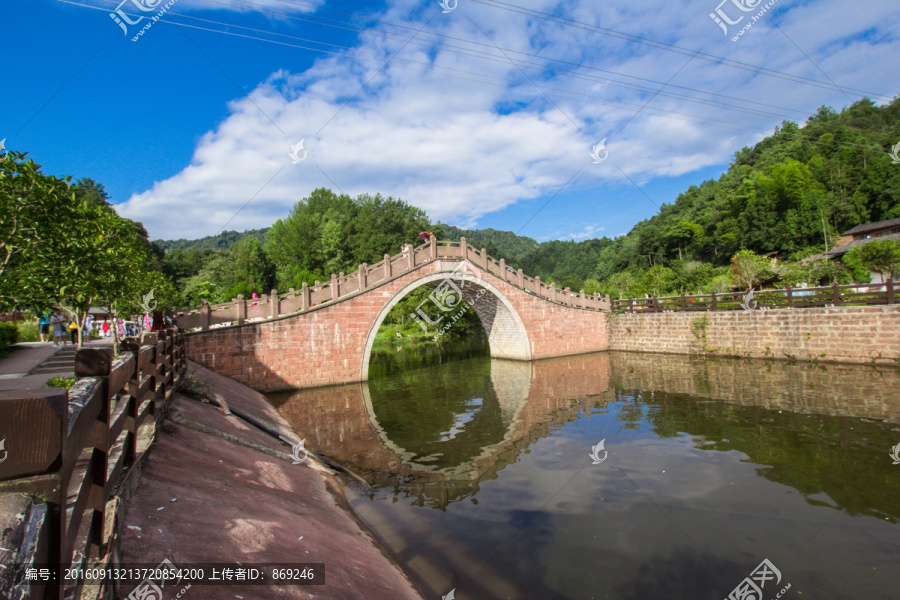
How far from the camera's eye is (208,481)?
4.02 metres

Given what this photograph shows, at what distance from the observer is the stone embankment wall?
14.7 meters

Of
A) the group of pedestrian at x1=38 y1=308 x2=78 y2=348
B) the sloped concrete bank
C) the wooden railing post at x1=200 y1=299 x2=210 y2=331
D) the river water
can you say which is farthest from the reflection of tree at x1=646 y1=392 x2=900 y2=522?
the group of pedestrian at x1=38 y1=308 x2=78 y2=348

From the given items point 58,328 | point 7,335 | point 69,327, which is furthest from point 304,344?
point 69,327

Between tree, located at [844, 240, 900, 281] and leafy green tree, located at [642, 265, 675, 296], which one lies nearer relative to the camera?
tree, located at [844, 240, 900, 281]

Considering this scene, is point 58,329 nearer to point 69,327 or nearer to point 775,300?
point 69,327

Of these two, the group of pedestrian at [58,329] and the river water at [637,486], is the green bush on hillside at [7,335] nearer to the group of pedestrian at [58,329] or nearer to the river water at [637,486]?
the group of pedestrian at [58,329]

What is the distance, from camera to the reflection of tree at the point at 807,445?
20.0ft

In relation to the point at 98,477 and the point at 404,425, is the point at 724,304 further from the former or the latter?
the point at 98,477

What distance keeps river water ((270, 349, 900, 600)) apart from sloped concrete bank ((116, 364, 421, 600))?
2.49 ft

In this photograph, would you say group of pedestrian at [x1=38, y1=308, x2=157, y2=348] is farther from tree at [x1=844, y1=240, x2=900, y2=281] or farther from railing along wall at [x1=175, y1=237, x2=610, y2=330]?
tree at [x1=844, y1=240, x2=900, y2=281]

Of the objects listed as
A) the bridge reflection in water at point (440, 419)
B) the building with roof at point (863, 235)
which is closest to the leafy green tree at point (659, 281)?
the building with roof at point (863, 235)

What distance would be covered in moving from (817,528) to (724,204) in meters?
48.4

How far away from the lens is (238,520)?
3.48 metres

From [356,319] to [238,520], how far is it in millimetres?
12686
